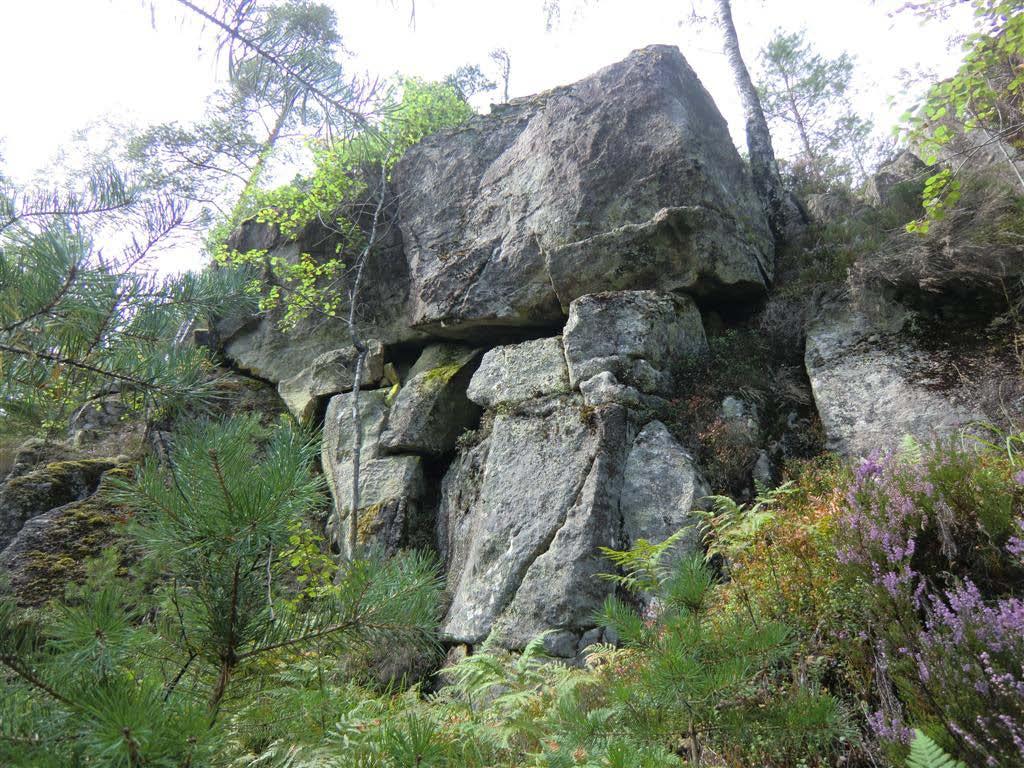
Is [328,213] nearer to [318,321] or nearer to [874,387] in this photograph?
[318,321]

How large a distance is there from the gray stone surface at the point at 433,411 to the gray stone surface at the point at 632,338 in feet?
5.94

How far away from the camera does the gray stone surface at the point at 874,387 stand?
5238 mm

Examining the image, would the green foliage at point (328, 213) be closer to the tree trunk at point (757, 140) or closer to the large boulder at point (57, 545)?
the large boulder at point (57, 545)

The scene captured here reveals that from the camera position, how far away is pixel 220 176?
32.5 ft

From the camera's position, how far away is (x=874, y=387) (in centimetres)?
573

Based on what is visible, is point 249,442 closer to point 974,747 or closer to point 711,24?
point 974,747

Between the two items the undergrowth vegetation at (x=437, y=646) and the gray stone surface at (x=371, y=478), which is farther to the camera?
the gray stone surface at (x=371, y=478)

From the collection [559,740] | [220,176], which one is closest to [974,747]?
[559,740]

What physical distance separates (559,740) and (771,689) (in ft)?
3.29

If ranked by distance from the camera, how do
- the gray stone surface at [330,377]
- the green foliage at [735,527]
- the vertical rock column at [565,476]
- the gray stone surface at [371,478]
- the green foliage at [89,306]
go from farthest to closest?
the gray stone surface at [330,377] → the gray stone surface at [371,478] → the vertical rock column at [565,476] → the green foliage at [735,527] → the green foliage at [89,306]

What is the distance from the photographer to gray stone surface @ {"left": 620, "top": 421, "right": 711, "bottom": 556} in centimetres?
506

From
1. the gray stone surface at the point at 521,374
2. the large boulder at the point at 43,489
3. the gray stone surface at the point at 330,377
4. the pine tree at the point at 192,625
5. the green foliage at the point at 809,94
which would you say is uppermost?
the green foliage at the point at 809,94

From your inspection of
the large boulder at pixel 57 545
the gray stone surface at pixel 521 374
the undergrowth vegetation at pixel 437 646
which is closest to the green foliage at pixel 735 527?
the undergrowth vegetation at pixel 437 646

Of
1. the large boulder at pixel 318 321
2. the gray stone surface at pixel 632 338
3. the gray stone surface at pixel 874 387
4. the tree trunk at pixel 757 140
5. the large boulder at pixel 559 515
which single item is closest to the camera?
the large boulder at pixel 559 515
